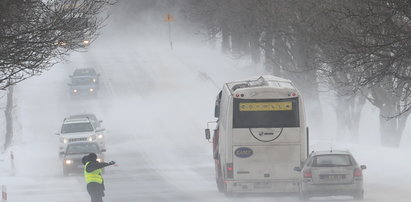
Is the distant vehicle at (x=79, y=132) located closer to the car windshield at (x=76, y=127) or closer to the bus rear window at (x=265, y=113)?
the car windshield at (x=76, y=127)

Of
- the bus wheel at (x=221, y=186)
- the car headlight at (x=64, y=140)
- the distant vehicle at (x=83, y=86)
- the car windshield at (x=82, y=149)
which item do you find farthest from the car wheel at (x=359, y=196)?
the distant vehicle at (x=83, y=86)

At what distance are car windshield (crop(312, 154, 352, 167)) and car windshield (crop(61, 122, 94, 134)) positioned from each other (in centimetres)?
2172

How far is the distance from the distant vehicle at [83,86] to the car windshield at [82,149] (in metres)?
29.6

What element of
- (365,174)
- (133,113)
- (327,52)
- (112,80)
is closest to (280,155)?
(365,174)

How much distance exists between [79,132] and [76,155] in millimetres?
6641

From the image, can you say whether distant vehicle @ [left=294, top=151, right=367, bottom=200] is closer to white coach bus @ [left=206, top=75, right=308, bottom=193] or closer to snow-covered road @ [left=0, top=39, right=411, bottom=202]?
snow-covered road @ [left=0, top=39, right=411, bottom=202]

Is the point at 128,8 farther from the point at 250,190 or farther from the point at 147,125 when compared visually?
the point at 250,190

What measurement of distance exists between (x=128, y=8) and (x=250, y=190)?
11237 cm

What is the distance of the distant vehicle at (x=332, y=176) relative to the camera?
84.4ft

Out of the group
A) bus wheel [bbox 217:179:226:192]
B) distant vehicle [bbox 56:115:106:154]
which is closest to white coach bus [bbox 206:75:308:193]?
bus wheel [bbox 217:179:226:192]

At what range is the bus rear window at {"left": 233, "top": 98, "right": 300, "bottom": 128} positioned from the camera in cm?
2838

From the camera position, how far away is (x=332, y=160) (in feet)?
85.1

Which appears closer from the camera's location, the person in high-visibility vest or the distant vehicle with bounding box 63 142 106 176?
the person in high-visibility vest

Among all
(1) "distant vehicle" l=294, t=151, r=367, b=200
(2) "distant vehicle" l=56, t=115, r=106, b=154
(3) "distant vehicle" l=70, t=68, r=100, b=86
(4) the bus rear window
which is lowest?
(1) "distant vehicle" l=294, t=151, r=367, b=200
